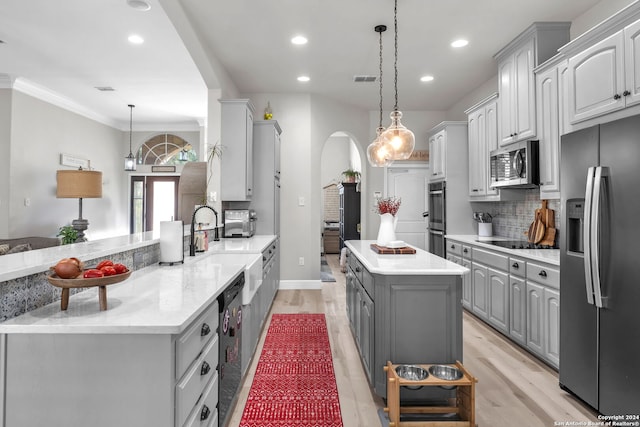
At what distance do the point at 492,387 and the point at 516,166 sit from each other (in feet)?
6.86

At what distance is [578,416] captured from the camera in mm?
2152

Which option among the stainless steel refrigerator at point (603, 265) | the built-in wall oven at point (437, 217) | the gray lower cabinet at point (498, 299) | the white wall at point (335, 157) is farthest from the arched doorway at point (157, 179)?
the stainless steel refrigerator at point (603, 265)

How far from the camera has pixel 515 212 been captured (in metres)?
4.32

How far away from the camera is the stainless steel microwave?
340 centimetres

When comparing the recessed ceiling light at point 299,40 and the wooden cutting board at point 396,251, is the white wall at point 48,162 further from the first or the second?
the wooden cutting board at point 396,251

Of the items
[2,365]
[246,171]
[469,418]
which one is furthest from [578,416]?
[246,171]

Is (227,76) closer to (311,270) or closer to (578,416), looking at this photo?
(311,270)

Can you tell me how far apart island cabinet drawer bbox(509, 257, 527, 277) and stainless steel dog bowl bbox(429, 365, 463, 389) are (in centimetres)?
138

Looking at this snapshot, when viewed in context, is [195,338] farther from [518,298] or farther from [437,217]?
[437,217]

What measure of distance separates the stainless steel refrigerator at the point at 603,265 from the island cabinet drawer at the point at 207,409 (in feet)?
6.78

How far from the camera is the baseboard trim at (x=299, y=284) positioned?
219 inches

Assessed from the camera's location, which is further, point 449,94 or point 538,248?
point 449,94

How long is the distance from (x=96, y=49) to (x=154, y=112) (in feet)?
9.46

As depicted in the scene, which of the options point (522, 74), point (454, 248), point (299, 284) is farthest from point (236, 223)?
point (522, 74)
